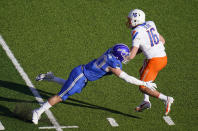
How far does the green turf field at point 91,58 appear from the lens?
10.0 metres

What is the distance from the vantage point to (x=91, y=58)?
1221cm

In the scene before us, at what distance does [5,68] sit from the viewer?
37.0ft

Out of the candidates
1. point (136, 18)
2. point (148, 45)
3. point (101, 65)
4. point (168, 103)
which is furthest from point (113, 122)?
point (136, 18)

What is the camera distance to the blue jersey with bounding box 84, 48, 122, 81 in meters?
9.12

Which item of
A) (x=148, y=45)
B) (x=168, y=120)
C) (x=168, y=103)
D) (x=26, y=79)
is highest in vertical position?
(x=26, y=79)

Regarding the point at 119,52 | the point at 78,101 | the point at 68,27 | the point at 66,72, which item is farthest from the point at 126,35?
the point at 119,52

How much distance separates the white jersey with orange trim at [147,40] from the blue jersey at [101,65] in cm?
82

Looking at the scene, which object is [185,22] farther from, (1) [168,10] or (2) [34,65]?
(2) [34,65]

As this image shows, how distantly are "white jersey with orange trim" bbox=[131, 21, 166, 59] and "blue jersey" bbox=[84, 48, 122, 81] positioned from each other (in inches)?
32.2

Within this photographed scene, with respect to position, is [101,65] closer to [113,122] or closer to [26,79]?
[113,122]

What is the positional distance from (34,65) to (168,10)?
5030mm

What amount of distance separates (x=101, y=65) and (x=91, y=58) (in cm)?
302

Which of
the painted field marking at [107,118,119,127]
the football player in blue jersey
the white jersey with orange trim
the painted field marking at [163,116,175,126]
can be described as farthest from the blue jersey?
the painted field marking at [163,116,175,126]

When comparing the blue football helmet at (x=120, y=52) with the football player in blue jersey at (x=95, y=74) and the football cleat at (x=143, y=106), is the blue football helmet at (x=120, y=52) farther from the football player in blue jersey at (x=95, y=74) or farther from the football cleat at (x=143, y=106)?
the football cleat at (x=143, y=106)
